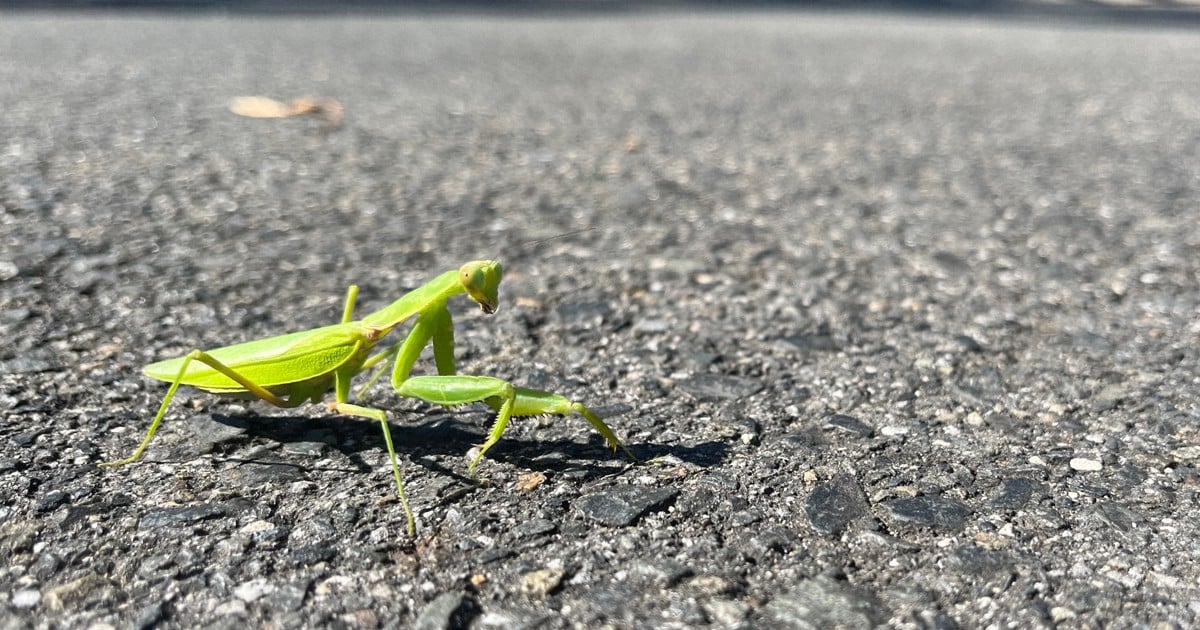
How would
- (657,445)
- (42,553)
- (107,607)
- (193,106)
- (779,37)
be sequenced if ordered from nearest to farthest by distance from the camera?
(107,607) < (42,553) < (657,445) < (193,106) < (779,37)

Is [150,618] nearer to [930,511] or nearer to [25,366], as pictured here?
[25,366]

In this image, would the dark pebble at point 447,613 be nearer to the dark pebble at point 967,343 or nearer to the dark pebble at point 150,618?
the dark pebble at point 150,618

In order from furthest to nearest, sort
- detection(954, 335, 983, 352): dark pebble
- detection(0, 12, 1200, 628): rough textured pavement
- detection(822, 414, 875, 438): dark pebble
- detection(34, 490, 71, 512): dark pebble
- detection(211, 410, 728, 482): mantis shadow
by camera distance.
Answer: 1. detection(954, 335, 983, 352): dark pebble
2. detection(822, 414, 875, 438): dark pebble
3. detection(211, 410, 728, 482): mantis shadow
4. detection(34, 490, 71, 512): dark pebble
5. detection(0, 12, 1200, 628): rough textured pavement

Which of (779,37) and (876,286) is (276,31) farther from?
(876,286)

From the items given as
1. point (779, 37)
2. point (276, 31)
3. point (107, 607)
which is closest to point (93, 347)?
point (107, 607)

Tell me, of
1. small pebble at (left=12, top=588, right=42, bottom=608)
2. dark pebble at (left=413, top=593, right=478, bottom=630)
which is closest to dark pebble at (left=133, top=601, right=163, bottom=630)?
small pebble at (left=12, top=588, right=42, bottom=608)

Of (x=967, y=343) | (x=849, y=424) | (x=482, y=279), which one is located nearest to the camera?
(x=482, y=279)

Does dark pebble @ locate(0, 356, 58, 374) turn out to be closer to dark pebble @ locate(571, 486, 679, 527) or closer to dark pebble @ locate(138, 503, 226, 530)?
dark pebble @ locate(138, 503, 226, 530)

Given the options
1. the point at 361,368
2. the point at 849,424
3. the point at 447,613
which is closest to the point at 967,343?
the point at 849,424
